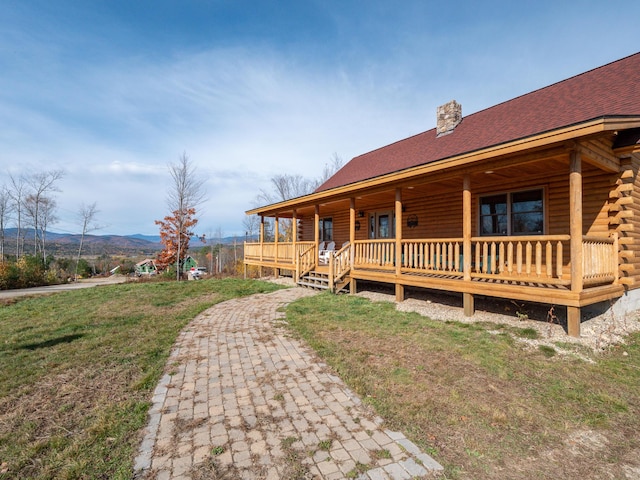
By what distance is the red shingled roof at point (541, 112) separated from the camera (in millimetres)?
7391

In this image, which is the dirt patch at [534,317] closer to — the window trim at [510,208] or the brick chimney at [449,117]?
the window trim at [510,208]

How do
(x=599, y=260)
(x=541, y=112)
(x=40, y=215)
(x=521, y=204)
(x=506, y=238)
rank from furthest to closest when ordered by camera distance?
(x=40, y=215), (x=541, y=112), (x=521, y=204), (x=506, y=238), (x=599, y=260)

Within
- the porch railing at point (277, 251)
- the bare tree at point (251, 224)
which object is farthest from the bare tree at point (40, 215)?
the porch railing at point (277, 251)

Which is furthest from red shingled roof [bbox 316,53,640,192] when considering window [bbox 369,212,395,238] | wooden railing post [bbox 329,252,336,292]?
wooden railing post [bbox 329,252,336,292]

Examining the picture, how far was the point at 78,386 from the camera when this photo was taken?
355 centimetres

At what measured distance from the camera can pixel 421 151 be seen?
1185 centimetres

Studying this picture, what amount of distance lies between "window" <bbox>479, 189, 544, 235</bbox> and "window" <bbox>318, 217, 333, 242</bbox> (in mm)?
8080

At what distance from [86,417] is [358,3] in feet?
42.3

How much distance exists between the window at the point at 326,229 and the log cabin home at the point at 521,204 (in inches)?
133

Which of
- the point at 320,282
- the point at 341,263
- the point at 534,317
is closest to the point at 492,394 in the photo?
the point at 534,317

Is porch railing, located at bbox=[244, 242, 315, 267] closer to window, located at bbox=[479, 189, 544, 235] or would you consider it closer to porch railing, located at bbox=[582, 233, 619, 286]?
window, located at bbox=[479, 189, 544, 235]

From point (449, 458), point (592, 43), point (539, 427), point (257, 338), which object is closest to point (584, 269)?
point (539, 427)

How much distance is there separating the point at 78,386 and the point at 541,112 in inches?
470

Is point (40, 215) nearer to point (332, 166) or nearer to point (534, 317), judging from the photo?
point (332, 166)
